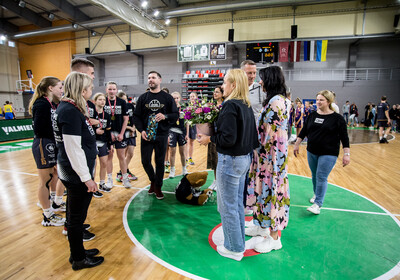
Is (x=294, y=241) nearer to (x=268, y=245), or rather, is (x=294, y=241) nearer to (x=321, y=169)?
(x=268, y=245)

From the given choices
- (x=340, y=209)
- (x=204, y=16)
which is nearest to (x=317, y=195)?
(x=340, y=209)

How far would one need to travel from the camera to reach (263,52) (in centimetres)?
1461

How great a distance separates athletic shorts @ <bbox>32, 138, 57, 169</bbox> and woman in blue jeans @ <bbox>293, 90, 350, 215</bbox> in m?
3.52

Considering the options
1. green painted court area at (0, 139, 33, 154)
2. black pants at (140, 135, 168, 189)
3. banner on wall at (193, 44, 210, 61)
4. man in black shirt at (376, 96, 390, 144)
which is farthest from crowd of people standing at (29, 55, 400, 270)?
banner on wall at (193, 44, 210, 61)

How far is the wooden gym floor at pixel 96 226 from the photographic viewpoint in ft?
6.99

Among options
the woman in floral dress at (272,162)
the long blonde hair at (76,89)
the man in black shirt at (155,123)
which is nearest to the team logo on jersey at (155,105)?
the man in black shirt at (155,123)

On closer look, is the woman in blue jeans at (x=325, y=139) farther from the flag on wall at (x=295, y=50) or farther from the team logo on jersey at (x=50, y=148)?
the flag on wall at (x=295, y=50)

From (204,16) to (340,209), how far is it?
1731 cm

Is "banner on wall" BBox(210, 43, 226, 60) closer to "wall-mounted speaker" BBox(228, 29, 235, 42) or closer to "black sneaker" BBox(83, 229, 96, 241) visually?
"wall-mounted speaker" BBox(228, 29, 235, 42)

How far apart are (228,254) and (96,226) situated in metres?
1.78

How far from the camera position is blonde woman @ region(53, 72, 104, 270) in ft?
6.12

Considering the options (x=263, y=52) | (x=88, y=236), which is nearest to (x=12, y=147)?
(x=88, y=236)

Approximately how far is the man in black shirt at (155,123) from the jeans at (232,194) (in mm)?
1834

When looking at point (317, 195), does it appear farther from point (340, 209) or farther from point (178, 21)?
point (178, 21)
